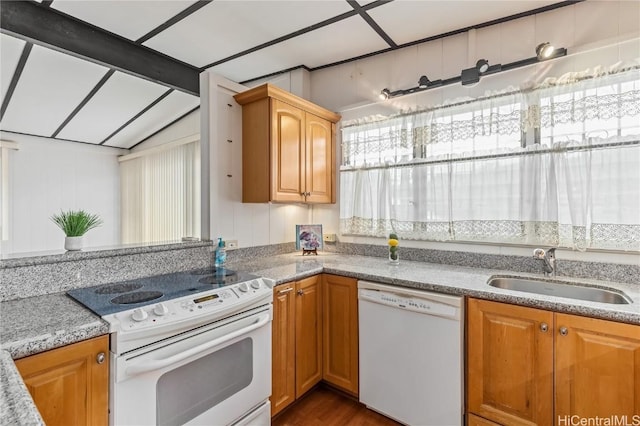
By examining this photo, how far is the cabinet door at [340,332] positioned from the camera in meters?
1.97

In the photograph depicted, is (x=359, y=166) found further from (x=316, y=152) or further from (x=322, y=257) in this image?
(x=322, y=257)

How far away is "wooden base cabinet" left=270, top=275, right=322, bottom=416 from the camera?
179cm

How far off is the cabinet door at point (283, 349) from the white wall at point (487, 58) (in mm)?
1026

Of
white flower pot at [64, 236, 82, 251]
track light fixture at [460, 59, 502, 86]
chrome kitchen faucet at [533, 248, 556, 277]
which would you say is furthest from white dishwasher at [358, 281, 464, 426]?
white flower pot at [64, 236, 82, 251]

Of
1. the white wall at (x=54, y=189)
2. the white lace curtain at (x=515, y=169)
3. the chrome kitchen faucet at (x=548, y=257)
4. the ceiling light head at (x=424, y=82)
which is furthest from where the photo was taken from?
the white wall at (x=54, y=189)

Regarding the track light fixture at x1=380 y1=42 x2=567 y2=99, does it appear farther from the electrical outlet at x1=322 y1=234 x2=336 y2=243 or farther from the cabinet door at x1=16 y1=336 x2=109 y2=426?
the cabinet door at x1=16 y1=336 x2=109 y2=426

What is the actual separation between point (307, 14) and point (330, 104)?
0.93 meters

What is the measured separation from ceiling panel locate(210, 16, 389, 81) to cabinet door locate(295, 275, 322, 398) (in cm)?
179

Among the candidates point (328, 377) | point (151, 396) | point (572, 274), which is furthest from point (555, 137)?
point (151, 396)

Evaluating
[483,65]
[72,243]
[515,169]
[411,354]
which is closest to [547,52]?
[483,65]

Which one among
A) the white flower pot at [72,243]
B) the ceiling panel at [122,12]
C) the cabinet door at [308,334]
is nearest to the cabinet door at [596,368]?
the cabinet door at [308,334]

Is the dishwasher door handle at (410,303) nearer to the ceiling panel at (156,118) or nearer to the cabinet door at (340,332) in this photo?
the cabinet door at (340,332)

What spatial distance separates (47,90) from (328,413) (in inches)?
140

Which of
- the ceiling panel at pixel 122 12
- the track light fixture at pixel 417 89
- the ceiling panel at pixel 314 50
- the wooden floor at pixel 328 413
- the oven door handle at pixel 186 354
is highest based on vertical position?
the ceiling panel at pixel 314 50
